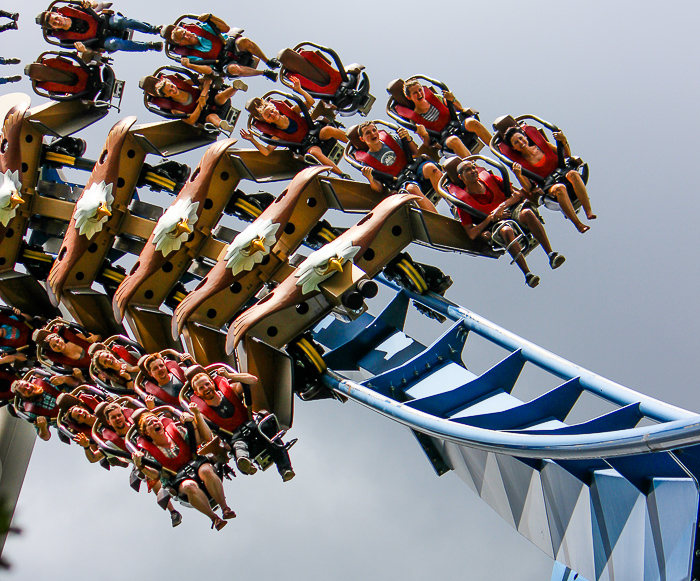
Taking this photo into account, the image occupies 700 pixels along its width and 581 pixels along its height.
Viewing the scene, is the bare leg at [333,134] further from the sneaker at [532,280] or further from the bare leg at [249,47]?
the sneaker at [532,280]

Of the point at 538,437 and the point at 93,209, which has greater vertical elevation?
the point at 538,437

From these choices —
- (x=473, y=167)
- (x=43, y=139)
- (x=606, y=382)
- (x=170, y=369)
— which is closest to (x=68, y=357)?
(x=170, y=369)

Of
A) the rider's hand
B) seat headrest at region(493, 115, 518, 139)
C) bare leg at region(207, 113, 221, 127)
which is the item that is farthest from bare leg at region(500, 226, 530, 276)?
the rider's hand

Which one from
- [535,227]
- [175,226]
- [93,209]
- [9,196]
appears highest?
[535,227]

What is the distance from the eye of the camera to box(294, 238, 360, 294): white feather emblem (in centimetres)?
892

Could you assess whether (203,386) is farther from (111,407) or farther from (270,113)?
(270,113)

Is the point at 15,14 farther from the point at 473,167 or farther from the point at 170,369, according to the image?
the point at 473,167

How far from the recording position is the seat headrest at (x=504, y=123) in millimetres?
9641

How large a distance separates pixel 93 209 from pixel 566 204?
4.96m

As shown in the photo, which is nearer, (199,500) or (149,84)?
(199,500)

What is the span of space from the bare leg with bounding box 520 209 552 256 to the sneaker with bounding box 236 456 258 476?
3.23 m

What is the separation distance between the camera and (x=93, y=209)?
11.0 meters

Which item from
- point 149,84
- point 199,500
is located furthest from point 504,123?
point 199,500

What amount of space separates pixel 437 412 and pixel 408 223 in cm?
194
